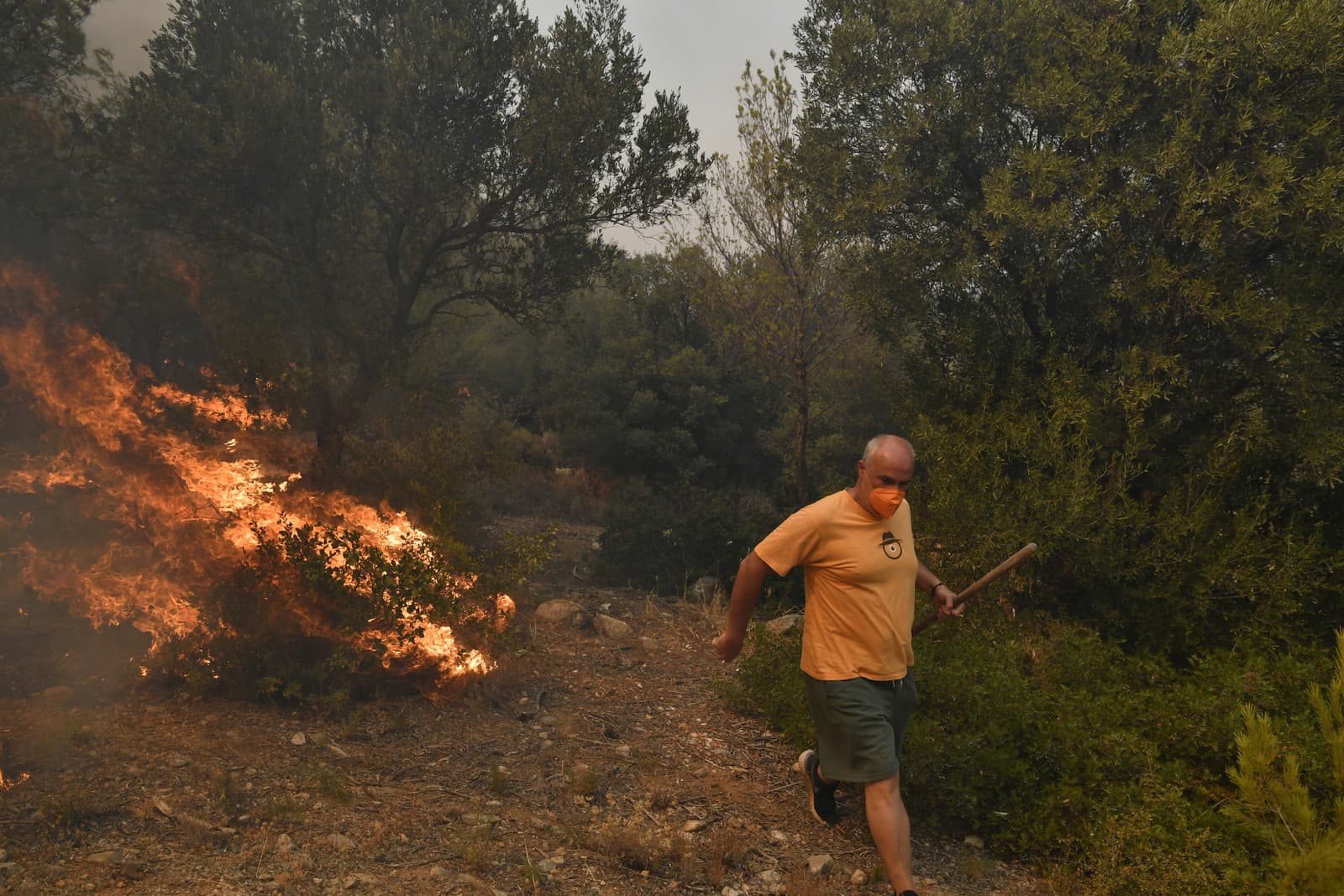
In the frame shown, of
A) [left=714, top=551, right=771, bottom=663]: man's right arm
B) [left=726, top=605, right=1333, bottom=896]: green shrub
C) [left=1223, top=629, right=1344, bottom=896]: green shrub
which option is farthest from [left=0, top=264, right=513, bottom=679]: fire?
[left=1223, top=629, right=1344, bottom=896]: green shrub

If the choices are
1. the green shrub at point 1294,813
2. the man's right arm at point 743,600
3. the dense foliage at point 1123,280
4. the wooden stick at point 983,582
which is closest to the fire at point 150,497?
the man's right arm at point 743,600

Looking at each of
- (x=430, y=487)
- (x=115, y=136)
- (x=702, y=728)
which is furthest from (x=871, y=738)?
(x=115, y=136)

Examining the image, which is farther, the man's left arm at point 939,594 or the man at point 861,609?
the man's left arm at point 939,594

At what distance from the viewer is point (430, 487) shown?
8.05 meters

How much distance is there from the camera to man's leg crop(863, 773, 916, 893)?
3582 mm

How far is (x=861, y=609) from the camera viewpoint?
379 cm

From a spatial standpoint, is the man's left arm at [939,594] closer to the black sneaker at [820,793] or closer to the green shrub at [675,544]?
the black sneaker at [820,793]

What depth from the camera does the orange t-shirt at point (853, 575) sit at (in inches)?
148

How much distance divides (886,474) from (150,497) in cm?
587

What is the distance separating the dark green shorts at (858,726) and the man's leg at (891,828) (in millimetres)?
56

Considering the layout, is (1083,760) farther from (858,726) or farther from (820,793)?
(858,726)

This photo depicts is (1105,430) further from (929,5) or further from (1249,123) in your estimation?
(929,5)

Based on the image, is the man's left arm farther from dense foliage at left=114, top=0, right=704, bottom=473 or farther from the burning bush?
dense foliage at left=114, top=0, right=704, bottom=473

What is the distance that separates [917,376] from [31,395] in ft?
29.1
